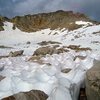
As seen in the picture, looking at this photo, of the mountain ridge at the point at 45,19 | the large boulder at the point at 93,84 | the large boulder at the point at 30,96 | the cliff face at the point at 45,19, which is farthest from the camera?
the cliff face at the point at 45,19

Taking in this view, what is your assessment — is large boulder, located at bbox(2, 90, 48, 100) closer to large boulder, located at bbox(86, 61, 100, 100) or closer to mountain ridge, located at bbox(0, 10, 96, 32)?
large boulder, located at bbox(86, 61, 100, 100)

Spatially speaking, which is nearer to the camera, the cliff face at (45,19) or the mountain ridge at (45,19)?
the mountain ridge at (45,19)

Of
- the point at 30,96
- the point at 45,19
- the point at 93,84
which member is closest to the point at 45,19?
the point at 45,19

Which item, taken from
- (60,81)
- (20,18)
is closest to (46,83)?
(60,81)

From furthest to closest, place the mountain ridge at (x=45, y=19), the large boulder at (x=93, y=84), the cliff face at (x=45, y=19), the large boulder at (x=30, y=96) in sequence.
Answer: the cliff face at (x=45, y=19), the mountain ridge at (x=45, y=19), the large boulder at (x=93, y=84), the large boulder at (x=30, y=96)

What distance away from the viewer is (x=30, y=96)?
475 cm

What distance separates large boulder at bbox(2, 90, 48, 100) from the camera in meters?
4.62

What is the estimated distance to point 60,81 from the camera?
549cm

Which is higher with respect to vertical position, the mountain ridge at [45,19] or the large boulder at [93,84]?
the mountain ridge at [45,19]

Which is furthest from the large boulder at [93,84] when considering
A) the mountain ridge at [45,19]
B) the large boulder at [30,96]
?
the mountain ridge at [45,19]

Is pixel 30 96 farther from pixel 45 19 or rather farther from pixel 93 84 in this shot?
pixel 45 19

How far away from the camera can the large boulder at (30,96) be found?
15.1ft

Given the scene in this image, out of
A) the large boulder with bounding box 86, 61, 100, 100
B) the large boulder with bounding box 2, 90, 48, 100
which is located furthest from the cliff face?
the large boulder with bounding box 2, 90, 48, 100

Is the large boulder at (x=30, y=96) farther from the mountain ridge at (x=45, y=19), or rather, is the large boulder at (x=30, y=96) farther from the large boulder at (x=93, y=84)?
the mountain ridge at (x=45, y=19)
